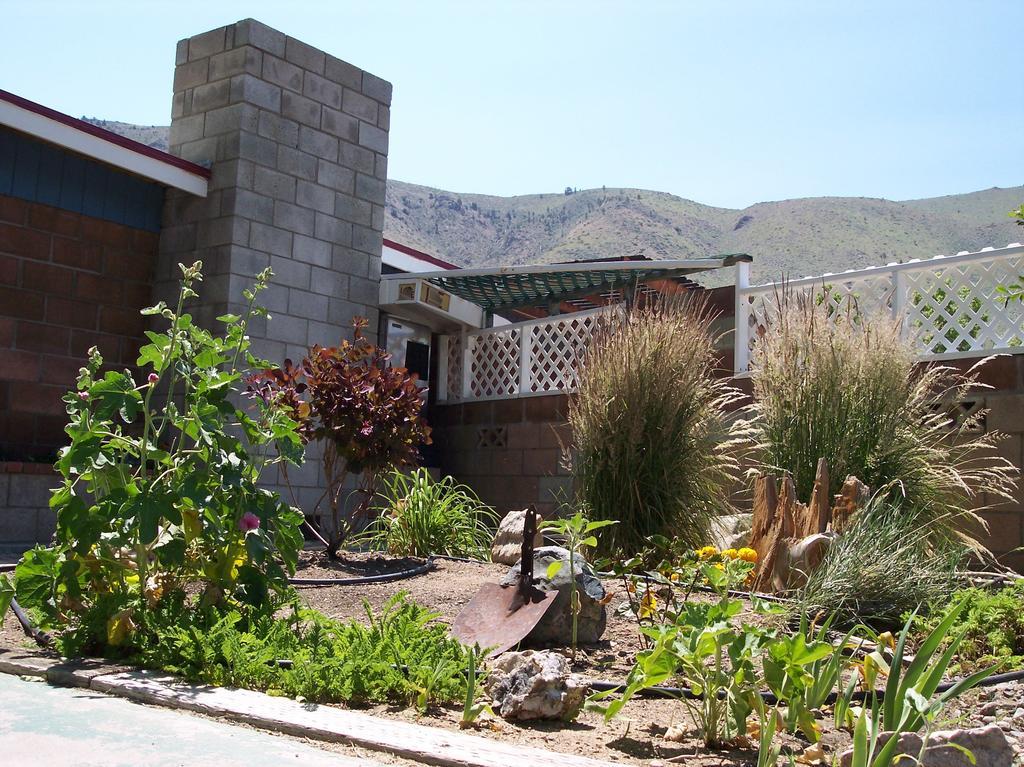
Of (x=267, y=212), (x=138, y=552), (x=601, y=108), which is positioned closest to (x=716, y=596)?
(x=138, y=552)

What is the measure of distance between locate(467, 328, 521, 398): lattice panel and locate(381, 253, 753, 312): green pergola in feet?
2.07

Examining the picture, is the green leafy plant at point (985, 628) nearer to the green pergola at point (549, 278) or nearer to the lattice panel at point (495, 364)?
the green pergola at point (549, 278)

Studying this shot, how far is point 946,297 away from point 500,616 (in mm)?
4817

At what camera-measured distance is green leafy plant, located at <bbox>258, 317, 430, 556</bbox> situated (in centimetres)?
646

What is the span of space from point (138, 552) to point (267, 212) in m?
5.57

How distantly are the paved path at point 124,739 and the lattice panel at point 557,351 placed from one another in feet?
21.1

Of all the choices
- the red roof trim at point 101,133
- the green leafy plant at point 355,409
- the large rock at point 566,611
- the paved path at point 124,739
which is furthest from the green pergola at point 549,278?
the paved path at point 124,739

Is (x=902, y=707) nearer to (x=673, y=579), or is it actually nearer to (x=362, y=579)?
(x=673, y=579)

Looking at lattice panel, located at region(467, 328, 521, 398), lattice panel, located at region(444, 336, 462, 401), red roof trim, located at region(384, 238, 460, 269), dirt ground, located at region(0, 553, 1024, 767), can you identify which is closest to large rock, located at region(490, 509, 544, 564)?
dirt ground, located at region(0, 553, 1024, 767)

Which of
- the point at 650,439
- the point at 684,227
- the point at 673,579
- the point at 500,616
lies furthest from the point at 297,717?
the point at 684,227

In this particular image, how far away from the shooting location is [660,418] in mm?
5641

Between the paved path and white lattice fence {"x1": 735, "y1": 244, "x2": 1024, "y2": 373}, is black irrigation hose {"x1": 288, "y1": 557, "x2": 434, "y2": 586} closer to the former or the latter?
the paved path

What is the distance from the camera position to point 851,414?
5504mm

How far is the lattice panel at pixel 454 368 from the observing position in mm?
10680
